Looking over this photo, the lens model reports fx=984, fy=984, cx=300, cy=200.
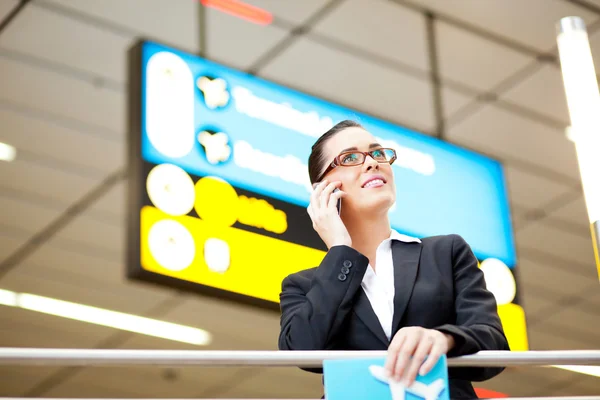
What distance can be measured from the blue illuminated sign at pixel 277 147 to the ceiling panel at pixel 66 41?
188 cm

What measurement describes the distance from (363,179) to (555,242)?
696 centimetres

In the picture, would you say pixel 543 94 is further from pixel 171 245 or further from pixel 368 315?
pixel 368 315

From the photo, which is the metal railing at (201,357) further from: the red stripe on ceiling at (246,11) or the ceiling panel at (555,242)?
the ceiling panel at (555,242)

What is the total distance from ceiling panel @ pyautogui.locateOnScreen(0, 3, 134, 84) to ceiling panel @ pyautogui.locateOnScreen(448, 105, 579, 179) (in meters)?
2.54

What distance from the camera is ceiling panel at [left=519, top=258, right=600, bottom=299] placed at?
31.1 ft

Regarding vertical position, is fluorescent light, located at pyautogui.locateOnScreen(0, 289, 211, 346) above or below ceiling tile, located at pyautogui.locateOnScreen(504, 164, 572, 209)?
below

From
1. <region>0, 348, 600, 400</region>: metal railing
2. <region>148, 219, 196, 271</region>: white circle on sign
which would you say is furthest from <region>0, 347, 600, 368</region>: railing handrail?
<region>148, 219, 196, 271</region>: white circle on sign

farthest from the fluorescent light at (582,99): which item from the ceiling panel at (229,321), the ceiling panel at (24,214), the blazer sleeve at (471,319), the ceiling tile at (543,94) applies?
the ceiling panel at (229,321)

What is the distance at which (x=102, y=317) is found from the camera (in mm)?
10000

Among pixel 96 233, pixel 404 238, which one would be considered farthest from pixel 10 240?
pixel 404 238

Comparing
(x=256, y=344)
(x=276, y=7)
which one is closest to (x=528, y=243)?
(x=256, y=344)

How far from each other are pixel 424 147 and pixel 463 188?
30cm

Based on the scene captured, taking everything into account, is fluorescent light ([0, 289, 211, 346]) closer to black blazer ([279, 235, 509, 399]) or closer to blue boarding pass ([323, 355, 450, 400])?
black blazer ([279, 235, 509, 399])

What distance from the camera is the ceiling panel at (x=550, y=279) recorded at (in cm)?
948
